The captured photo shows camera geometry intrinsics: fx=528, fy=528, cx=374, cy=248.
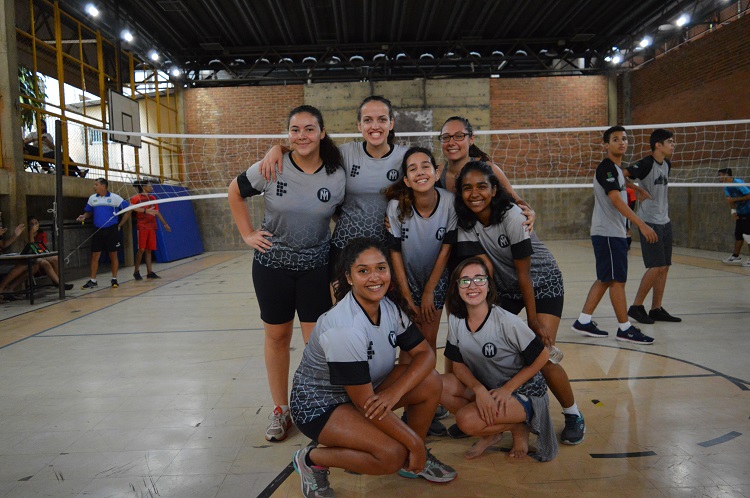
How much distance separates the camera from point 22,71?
8398 mm

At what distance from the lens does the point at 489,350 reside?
2.26 meters

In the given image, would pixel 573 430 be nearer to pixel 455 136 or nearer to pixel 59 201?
pixel 455 136

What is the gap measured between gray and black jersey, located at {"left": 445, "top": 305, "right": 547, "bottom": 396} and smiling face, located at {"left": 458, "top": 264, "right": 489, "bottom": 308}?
0.33 feet

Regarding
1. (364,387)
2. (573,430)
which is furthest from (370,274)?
(573,430)

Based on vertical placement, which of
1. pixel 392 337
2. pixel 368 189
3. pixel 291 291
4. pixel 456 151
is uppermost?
pixel 456 151

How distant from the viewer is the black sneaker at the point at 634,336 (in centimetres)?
399

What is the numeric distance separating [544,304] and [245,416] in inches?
65.0

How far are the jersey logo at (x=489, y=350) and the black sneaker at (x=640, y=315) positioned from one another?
3021 millimetres

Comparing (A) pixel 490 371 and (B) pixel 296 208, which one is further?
(B) pixel 296 208

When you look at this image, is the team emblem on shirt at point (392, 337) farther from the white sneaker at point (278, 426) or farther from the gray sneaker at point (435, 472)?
the white sneaker at point (278, 426)

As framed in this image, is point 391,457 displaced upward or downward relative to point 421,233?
downward

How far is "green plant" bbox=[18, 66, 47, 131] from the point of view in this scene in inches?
328

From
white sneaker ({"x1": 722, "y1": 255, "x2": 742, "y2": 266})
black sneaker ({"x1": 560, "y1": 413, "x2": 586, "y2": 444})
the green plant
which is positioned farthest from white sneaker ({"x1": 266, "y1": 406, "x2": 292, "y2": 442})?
white sneaker ({"x1": 722, "y1": 255, "x2": 742, "y2": 266})

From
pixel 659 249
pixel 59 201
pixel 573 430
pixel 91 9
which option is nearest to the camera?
pixel 573 430
